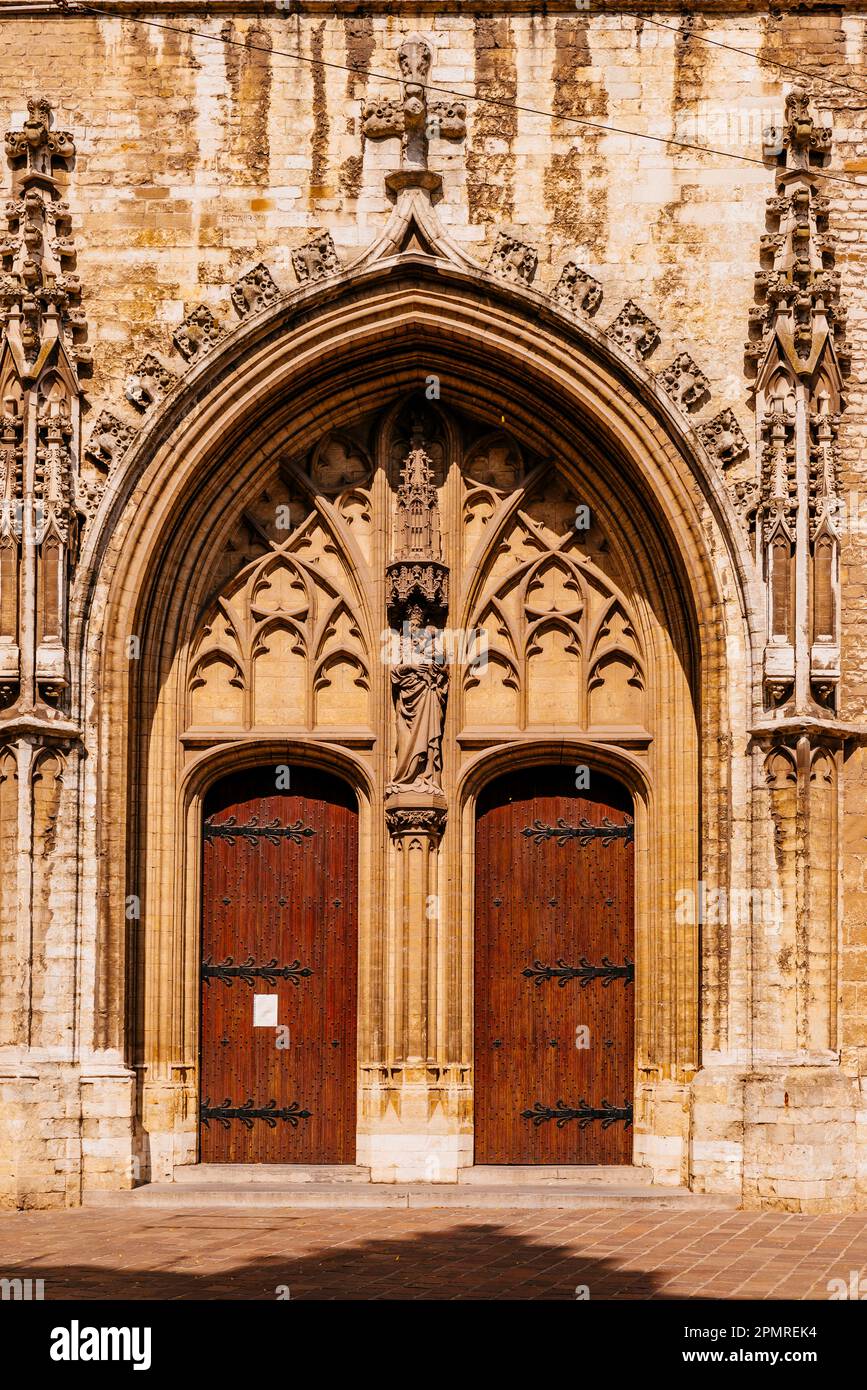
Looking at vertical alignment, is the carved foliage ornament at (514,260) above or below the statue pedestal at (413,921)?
above

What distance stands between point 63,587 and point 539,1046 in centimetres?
528

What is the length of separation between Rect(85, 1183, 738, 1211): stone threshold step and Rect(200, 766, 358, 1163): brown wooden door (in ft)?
3.31

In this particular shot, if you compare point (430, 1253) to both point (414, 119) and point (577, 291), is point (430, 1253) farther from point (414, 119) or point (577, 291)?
point (414, 119)

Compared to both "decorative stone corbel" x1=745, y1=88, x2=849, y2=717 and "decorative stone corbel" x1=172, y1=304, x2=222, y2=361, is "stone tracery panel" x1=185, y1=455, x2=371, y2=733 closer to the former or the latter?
"decorative stone corbel" x1=172, y1=304, x2=222, y2=361

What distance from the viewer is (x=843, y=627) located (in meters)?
16.4

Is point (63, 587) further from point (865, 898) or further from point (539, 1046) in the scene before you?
point (865, 898)

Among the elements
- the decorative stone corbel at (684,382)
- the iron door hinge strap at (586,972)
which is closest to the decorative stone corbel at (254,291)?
the decorative stone corbel at (684,382)

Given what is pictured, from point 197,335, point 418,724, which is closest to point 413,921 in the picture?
point 418,724

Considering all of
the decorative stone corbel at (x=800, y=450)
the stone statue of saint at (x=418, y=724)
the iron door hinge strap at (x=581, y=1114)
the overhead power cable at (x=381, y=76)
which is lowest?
the iron door hinge strap at (x=581, y=1114)

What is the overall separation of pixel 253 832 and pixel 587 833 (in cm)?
272

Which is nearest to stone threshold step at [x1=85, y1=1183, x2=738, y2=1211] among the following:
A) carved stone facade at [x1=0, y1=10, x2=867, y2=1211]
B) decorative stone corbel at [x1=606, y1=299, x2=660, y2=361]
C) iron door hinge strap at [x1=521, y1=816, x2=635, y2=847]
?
carved stone facade at [x1=0, y1=10, x2=867, y2=1211]

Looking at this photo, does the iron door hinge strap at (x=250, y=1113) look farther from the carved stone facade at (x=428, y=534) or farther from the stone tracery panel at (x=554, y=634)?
the stone tracery panel at (x=554, y=634)

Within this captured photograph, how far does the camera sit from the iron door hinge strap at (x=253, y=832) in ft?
57.2

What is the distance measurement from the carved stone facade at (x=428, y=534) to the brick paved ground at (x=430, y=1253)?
113 cm
